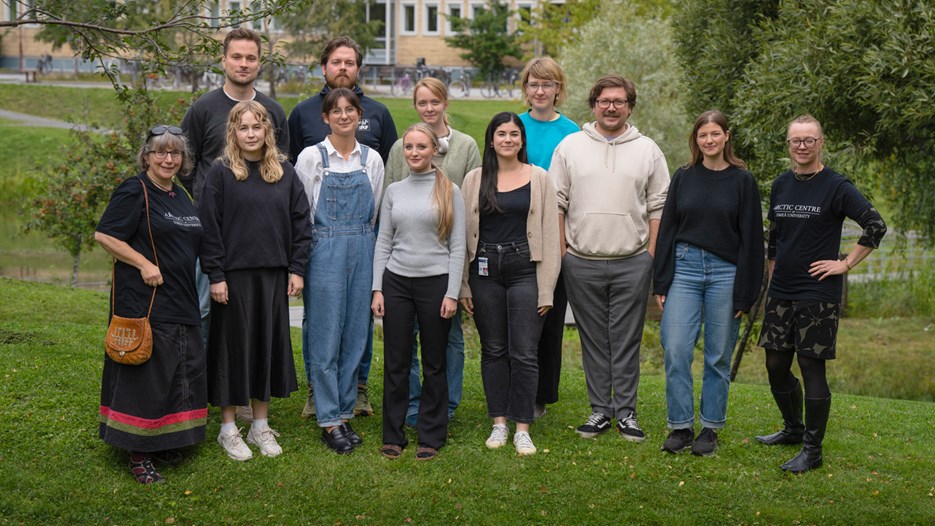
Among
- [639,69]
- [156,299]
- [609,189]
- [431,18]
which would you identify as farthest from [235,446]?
[431,18]

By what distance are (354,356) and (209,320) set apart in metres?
0.99

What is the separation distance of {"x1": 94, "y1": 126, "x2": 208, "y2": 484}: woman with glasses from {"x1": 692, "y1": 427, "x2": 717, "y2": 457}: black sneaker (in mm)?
3305

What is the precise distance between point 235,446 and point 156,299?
114 cm

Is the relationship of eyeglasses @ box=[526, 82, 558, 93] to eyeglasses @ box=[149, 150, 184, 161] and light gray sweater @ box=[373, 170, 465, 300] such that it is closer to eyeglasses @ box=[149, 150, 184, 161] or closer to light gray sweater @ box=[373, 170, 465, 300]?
light gray sweater @ box=[373, 170, 465, 300]

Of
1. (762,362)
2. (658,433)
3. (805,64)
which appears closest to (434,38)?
(762,362)

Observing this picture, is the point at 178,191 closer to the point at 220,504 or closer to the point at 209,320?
the point at 209,320

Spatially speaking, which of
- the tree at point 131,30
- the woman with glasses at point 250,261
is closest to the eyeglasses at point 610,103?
the woman with glasses at point 250,261

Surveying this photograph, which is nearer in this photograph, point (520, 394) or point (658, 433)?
point (520, 394)

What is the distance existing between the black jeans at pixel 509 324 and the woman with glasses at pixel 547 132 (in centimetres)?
37

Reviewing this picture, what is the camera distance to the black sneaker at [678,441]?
22.4ft

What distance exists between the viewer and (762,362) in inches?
Result: 630

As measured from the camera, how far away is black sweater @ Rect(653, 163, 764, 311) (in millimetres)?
6410

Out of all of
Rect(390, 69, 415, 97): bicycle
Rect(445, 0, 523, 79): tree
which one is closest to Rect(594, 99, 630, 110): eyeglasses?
Rect(390, 69, 415, 97): bicycle

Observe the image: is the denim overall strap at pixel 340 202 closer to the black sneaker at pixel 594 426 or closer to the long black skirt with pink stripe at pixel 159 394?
the long black skirt with pink stripe at pixel 159 394
